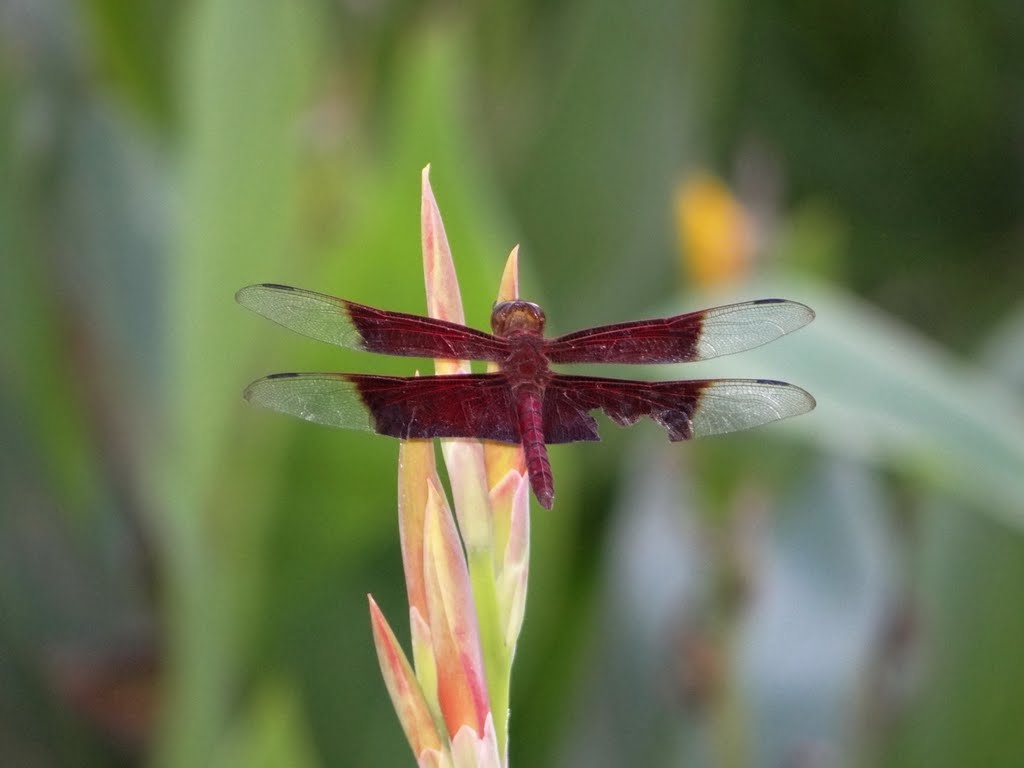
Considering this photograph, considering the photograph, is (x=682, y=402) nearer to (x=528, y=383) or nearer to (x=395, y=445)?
(x=528, y=383)

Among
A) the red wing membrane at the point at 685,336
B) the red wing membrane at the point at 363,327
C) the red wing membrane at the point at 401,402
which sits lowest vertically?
the red wing membrane at the point at 401,402

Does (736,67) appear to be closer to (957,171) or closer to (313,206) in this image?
(957,171)

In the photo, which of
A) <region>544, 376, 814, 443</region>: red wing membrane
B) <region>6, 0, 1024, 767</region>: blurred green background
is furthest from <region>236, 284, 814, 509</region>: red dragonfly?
<region>6, 0, 1024, 767</region>: blurred green background

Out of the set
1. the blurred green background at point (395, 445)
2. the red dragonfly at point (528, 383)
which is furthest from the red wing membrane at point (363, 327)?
the blurred green background at point (395, 445)

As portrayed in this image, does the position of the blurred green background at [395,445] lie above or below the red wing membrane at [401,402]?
above

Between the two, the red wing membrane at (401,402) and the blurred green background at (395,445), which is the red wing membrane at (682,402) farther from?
the blurred green background at (395,445)

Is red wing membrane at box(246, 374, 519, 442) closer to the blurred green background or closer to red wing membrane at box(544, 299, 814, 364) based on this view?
red wing membrane at box(544, 299, 814, 364)

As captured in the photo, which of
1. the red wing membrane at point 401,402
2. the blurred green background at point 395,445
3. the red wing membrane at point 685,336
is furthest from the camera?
the blurred green background at point 395,445
